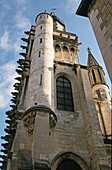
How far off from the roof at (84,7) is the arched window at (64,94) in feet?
19.0

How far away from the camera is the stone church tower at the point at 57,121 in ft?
25.0

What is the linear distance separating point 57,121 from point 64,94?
2.44 meters

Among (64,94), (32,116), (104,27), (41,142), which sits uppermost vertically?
(64,94)

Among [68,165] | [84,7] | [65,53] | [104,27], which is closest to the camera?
[104,27]

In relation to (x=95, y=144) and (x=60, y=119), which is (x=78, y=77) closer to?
(x=60, y=119)

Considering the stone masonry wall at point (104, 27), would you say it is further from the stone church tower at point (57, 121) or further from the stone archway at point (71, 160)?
the stone archway at point (71, 160)

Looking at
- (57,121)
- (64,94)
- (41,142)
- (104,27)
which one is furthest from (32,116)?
(104,27)

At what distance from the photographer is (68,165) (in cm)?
812

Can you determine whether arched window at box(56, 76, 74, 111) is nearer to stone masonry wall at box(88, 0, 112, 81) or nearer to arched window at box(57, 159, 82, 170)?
arched window at box(57, 159, 82, 170)

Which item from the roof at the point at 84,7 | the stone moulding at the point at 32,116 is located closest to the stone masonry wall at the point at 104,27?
the roof at the point at 84,7

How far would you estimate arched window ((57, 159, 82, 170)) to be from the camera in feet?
26.2

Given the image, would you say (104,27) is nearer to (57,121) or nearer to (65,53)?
(57,121)

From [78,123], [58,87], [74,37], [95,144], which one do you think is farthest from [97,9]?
[74,37]

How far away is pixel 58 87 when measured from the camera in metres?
11.9
